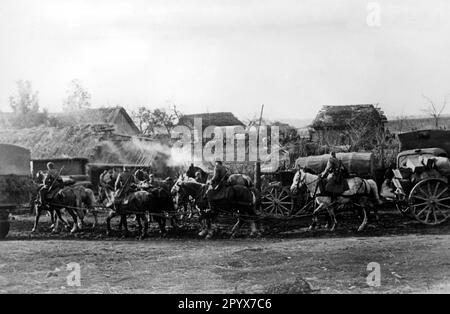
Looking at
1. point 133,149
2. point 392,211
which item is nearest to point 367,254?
point 392,211

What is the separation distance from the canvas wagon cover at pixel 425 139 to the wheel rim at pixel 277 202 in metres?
3.54

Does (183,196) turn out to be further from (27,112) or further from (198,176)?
(27,112)

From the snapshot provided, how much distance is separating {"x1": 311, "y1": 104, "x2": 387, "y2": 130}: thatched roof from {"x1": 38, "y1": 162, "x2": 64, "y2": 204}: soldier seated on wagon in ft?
38.3

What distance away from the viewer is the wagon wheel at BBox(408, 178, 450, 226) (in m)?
11.8

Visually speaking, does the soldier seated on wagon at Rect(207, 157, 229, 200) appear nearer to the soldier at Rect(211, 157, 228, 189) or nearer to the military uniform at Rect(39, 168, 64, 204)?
the soldier at Rect(211, 157, 228, 189)

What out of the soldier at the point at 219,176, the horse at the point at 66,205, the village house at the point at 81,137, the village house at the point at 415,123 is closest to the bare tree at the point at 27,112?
the village house at the point at 81,137

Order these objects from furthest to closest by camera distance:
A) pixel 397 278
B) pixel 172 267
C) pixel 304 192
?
pixel 304 192 → pixel 172 267 → pixel 397 278

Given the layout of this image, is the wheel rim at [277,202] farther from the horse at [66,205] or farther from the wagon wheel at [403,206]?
the horse at [66,205]

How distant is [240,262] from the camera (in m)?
9.19

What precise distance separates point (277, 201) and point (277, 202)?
30mm

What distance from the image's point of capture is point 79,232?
45.0 ft

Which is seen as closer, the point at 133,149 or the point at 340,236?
the point at 340,236
